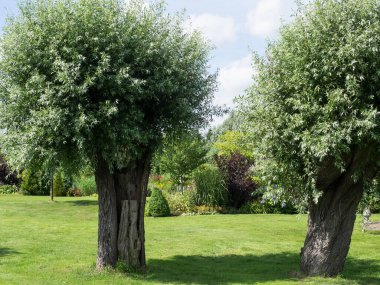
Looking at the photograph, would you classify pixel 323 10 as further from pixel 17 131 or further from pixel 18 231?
pixel 18 231

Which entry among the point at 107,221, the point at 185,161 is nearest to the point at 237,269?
the point at 107,221

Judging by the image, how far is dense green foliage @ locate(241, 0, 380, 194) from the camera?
34.9ft

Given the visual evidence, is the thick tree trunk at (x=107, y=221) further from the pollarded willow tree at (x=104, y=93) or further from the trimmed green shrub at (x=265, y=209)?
the trimmed green shrub at (x=265, y=209)

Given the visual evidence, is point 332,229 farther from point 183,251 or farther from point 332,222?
point 183,251

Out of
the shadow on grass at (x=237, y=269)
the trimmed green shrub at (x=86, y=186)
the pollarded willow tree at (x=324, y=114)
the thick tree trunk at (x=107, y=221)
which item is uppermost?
the pollarded willow tree at (x=324, y=114)

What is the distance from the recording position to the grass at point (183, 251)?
12125 mm

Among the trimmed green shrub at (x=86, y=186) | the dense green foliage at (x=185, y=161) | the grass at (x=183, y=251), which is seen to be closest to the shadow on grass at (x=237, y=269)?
the grass at (x=183, y=251)

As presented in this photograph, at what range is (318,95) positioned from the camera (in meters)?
11.3

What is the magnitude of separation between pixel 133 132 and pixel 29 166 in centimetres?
286

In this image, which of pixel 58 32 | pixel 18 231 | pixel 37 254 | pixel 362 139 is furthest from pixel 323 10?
pixel 18 231

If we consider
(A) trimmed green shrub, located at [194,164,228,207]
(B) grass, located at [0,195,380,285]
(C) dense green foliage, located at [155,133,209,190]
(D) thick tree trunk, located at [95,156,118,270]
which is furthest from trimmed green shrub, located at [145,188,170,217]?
(D) thick tree trunk, located at [95,156,118,270]

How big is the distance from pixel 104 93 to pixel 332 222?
6537mm

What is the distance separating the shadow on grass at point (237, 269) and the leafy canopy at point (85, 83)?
3310 millimetres

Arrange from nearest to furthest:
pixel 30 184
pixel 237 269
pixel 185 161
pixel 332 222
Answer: pixel 332 222
pixel 237 269
pixel 185 161
pixel 30 184
